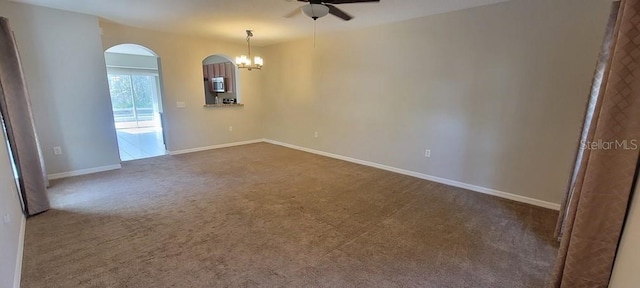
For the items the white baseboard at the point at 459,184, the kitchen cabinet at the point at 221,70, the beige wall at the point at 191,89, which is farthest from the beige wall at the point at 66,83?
the white baseboard at the point at 459,184

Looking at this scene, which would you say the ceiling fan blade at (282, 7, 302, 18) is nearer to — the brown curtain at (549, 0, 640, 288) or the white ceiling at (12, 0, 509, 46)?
the white ceiling at (12, 0, 509, 46)

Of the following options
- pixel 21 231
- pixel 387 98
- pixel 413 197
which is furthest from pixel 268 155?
pixel 21 231

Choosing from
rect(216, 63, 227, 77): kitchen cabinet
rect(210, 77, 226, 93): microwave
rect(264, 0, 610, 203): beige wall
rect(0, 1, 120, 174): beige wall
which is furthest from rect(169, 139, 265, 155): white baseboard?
rect(264, 0, 610, 203): beige wall

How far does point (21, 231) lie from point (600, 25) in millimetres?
5895

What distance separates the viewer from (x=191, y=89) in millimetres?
5625

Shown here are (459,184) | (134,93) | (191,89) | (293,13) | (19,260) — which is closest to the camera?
(19,260)

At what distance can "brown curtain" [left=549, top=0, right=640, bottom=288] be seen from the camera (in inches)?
44.4

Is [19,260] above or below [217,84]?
below

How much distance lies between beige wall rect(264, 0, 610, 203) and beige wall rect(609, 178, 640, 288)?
2.34 metres

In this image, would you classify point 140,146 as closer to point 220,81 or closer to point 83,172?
point 83,172

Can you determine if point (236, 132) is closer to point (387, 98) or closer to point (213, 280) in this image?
point (387, 98)

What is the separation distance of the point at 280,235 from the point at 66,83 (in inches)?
163

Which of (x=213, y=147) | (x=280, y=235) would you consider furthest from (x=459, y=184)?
(x=213, y=147)

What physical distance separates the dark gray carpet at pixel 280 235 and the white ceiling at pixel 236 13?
2.41 m
